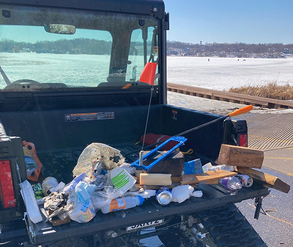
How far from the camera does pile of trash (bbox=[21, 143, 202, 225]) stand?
209 centimetres

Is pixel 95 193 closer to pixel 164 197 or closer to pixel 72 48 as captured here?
pixel 164 197

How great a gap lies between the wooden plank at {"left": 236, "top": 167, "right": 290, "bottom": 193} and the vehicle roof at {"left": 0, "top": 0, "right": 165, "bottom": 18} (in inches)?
92.2

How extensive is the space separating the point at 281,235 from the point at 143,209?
2162mm

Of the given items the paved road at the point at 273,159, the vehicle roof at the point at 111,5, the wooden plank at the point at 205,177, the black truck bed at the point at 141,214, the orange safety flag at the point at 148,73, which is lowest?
the paved road at the point at 273,159

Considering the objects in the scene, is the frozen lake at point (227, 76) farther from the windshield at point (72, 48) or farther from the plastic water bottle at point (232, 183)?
the plastic water bottle at point (232, 183)

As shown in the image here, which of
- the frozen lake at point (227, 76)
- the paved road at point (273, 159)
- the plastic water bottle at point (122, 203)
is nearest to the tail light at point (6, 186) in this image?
the plastic water bottle at point (122, 203)

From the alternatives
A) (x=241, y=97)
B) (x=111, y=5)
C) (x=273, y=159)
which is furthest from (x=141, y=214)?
(x=241, y=97)

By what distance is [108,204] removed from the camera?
2215 mm

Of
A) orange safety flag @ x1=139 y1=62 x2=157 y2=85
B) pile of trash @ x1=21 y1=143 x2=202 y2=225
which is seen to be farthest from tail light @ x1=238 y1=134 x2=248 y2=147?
orange safety flag @ x1=139 y1=62 x2=157 y2=85

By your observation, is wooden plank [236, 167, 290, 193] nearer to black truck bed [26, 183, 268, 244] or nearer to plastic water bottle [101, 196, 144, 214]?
black truck bed [26, 183, 268, 244]

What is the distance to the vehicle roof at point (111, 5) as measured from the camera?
11.1 ft

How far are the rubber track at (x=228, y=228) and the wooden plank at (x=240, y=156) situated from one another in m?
0.39

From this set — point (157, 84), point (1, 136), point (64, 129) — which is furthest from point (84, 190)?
point (157, 84)

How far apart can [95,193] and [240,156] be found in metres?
1.31
